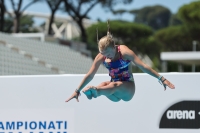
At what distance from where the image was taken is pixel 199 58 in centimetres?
2178

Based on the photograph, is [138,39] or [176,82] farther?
[138,39]

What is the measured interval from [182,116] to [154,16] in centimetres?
8492

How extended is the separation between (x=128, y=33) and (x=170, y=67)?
14.0 metres

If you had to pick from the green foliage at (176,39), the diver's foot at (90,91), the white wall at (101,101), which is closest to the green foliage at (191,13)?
the green foliage at (176,39)

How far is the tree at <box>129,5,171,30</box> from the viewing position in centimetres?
8762

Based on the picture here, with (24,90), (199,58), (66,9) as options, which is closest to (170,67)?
(66,9)

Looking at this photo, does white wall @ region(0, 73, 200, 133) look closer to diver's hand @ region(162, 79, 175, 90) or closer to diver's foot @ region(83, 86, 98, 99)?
diver's hand @ region(162, 79, 175, 90)

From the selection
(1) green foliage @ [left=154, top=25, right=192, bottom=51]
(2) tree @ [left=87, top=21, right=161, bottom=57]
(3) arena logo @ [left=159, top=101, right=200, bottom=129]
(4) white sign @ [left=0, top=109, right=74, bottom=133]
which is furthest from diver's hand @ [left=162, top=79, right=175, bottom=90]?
(2) tree @ [left=87, top=21, right=161, bottom=57]

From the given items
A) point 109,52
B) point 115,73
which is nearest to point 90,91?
point 115,73

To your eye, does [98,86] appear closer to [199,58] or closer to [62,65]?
[62,65]

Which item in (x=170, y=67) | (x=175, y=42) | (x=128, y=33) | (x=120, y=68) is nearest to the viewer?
(x=120, y=68)

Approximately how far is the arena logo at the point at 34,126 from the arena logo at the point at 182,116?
1.23m

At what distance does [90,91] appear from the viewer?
5.33 m

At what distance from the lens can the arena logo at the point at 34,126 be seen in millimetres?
6004
